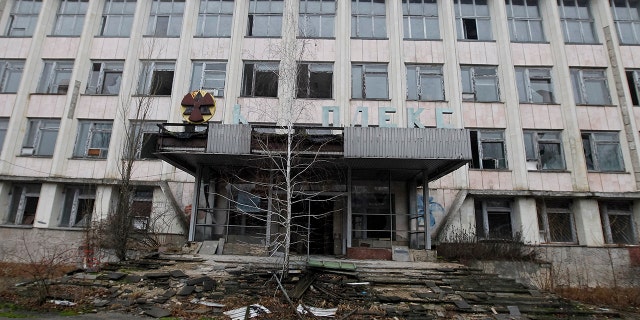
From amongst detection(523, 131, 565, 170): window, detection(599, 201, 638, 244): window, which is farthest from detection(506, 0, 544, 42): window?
detection(599, 201, 638, 244): window

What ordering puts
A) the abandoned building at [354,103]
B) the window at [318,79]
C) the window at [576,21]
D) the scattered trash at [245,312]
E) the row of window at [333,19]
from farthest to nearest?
the row of window at [333,19] < the window at [576,21] < the window at [318,79] < the abandoned building at [354,103] < the scattered trash at [245,312]

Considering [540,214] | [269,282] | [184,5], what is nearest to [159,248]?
[269,282]

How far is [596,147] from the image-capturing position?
18188 millimetres

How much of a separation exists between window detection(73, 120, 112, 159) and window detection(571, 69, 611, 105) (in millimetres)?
23421

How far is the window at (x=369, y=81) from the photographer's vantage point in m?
19.0

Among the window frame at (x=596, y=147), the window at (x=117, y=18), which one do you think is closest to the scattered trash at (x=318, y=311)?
the window frame at (x=596, y=147)

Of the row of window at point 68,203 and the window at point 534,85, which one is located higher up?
the window at point 534,85

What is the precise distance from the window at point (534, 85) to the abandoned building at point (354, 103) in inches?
2.8

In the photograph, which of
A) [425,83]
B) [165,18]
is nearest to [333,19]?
[425,83]

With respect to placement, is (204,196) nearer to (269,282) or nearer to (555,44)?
(269,282)

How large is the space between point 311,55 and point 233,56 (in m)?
3.98

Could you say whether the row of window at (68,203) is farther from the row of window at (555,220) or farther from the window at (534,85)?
the window at (534,85)

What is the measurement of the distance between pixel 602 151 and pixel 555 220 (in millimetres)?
4200

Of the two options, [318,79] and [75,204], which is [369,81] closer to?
[318,79]
